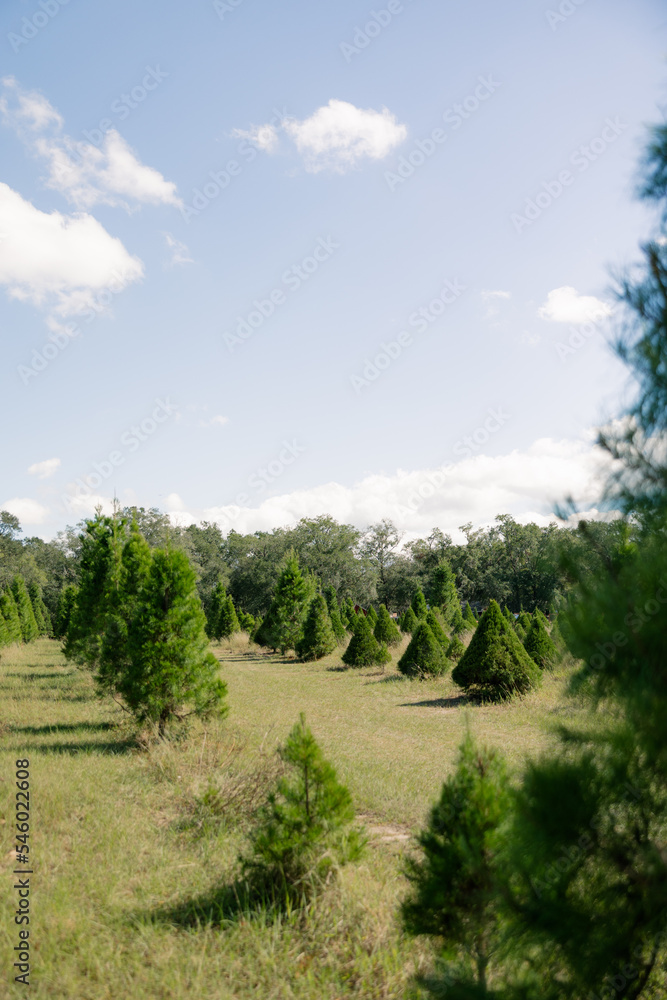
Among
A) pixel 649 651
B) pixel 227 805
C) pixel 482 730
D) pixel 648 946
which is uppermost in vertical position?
pixel 649 651

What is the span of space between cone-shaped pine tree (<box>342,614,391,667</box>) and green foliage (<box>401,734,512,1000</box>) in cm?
1532

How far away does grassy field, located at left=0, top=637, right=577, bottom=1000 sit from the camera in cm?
281

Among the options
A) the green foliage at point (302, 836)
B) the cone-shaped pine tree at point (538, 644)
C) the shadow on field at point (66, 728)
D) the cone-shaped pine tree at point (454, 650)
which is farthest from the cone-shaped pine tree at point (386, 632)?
the green foliage at point (302, 836)

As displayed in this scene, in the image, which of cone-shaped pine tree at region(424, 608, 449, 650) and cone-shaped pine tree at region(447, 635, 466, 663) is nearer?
cone-shaped pine tree at region(424, 608, 449, 650)

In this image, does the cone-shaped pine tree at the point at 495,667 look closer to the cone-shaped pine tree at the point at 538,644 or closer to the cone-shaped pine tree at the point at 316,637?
the cone-shaped pine tree at the point at 538,644

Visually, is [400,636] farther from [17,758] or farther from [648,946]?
[648,946]

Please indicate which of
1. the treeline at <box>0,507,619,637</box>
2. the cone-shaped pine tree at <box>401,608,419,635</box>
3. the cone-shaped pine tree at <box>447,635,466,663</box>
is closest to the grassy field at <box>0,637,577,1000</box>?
the cone-shaped pine tree at <box>447,635,466,663</box>

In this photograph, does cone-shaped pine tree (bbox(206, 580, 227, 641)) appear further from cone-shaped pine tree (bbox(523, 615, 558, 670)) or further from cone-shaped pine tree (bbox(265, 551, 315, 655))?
cone-shaped pine tree (bbox(523, 615, 558, 670))

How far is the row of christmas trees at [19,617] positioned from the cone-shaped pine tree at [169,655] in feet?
53.0

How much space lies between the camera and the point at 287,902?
3.35 m

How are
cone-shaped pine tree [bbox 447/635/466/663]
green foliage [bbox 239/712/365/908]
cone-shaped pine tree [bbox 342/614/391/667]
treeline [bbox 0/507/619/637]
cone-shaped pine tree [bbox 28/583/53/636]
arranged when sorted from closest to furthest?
1. green foliage [bbox 239/712/365/908]
2. cone-shaped pine tree [bbox 447/635/466/663]
3. cone-shaped pine tree [bbox 342/614/391/667]
4. cone-shaped pine tree [bbox 28/583/53/636]
5. treeline [bbox 0/507/619/637]

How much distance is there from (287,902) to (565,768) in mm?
2400

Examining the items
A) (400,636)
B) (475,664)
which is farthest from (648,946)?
(400,636)

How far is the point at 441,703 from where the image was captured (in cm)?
1208
